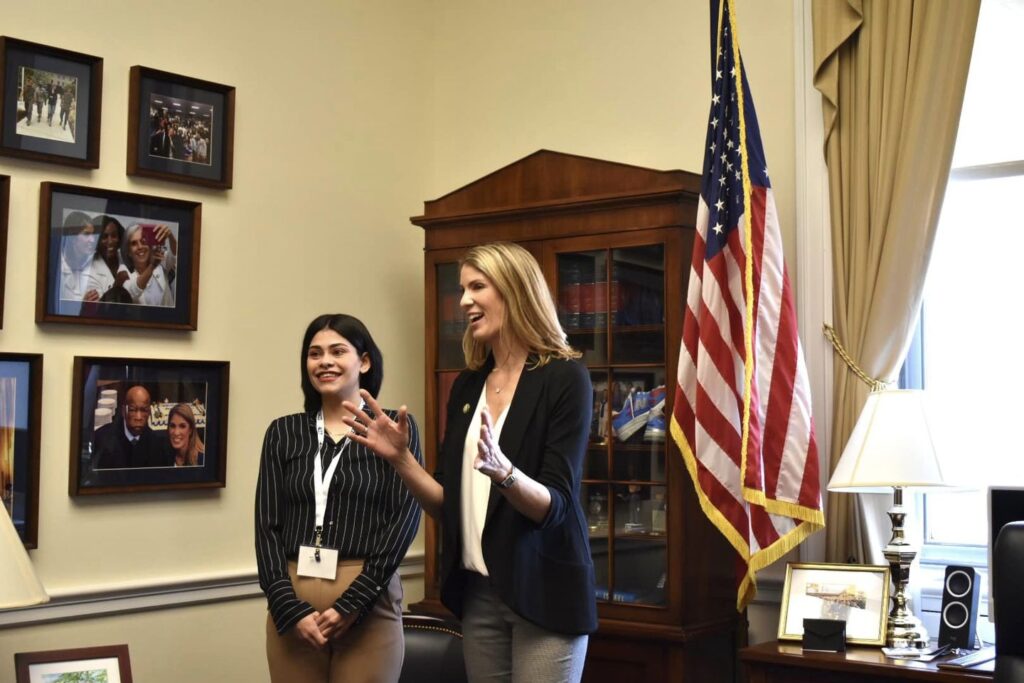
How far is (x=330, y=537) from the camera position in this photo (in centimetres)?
279

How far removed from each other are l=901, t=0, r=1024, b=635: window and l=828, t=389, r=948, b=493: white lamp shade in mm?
469

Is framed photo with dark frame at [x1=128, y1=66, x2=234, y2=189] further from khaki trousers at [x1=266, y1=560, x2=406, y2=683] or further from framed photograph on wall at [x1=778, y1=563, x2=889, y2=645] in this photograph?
framed photograph on wall at [x1=778, y1=563, x2=889, y2=645]

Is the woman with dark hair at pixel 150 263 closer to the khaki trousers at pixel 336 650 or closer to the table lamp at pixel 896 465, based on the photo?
the khaki trousers at pixel 336 650

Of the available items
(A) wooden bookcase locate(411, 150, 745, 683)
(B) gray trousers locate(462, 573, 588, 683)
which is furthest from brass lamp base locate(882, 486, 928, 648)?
(B) gray trousers locate(462, 573, 588, 683)

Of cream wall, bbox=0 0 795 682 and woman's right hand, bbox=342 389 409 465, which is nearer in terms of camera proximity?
woman's right hand, bbox=342 389 409 465

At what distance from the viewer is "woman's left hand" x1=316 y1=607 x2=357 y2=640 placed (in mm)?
2684

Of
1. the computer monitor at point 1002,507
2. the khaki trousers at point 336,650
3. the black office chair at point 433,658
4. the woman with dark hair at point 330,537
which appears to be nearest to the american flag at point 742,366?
the computer monitor at point 1002,507

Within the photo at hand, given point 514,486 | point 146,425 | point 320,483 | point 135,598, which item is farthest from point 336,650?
point 146,425

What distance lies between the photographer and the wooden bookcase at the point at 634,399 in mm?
3547

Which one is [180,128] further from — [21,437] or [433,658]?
[433,658]

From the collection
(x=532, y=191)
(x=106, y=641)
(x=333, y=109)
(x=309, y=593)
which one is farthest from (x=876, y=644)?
(x=333, y=109)

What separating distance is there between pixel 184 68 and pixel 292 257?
73 cm

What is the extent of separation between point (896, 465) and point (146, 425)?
7.27ft

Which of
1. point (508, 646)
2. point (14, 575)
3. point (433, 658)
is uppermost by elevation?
Result: point (14, 575)
